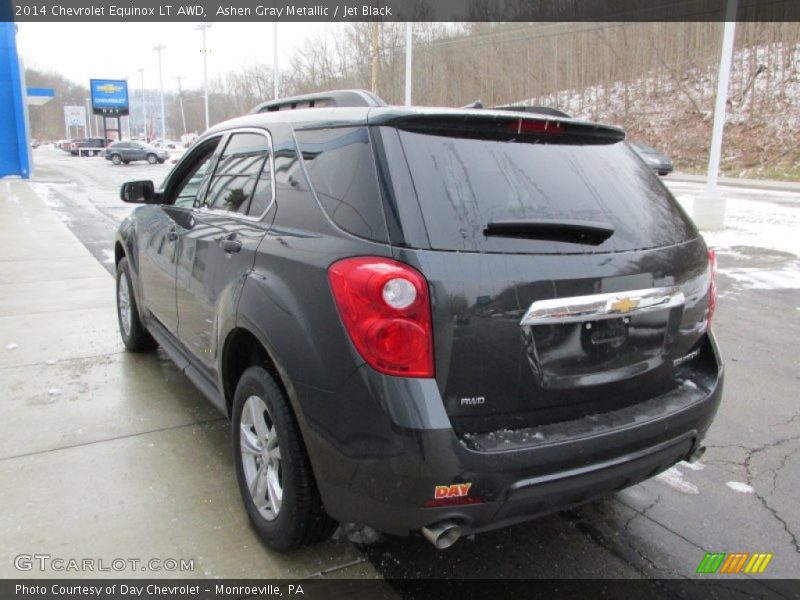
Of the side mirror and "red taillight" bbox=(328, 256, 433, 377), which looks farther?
the side mirror

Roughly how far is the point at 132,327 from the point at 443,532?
147 inches

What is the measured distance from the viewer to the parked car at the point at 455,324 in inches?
78.4

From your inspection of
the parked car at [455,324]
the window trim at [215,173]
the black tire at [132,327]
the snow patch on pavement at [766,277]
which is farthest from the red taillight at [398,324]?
the snow patch on pavement at [766,277]

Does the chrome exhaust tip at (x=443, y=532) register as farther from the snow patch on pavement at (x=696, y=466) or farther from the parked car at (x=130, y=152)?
the parked car at (x=130, y=152)

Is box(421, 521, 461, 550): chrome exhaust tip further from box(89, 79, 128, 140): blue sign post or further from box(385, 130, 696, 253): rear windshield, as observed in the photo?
box(89, 79, 128, 140): blue sign post

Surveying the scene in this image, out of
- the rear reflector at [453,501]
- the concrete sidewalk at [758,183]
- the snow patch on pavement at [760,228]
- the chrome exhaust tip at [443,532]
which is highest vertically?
the concrete sidewalk at [758,183]

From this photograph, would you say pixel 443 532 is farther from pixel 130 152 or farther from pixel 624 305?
pixel 130 152

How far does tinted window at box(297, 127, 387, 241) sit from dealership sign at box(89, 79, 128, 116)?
71.5 m

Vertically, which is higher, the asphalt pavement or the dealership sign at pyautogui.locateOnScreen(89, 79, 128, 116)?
the dealership sign at pyautogui.locateOnScreen(89, 79, 128, 116)

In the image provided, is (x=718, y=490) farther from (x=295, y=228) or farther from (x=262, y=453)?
(x=295, y=228)

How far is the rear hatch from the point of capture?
2031 mm

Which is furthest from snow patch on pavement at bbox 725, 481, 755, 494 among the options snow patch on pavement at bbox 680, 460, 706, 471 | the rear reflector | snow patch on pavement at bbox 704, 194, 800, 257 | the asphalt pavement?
snow patch on pavement at bbox 704, 194, 800, 257

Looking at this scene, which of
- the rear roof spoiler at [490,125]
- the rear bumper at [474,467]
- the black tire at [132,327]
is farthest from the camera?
the black tire at [132,327]

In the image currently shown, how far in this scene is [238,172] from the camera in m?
3.20
